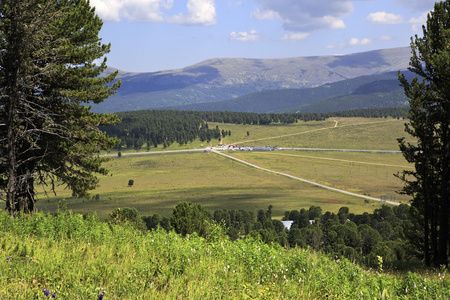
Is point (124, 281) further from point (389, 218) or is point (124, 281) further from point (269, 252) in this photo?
point (389, 218)

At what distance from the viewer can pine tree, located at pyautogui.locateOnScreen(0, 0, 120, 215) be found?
1409cm

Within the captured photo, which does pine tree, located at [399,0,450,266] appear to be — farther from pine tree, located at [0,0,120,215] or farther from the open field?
the open field

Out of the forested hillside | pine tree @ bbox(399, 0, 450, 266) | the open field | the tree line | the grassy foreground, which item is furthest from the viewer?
the open field

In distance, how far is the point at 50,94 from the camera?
20766 millimetres

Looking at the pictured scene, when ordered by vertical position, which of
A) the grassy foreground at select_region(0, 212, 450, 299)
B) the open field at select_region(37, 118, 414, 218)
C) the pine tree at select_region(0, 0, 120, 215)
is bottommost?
the open field at select_region(37, 118, 414, 218)

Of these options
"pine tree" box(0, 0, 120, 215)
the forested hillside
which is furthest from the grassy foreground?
the forested hillside

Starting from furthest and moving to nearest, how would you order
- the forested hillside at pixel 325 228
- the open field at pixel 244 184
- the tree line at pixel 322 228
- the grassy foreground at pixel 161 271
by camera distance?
the open field at pixel 244 184
the forested hillside at pixel 325 228
the tree line at pixel 322 228
the grassy foreground at pixel 161 271

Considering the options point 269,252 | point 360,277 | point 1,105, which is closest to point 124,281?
point 269,252

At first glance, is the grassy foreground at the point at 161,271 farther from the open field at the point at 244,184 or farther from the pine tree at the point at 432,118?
the open field at the point at 244,184

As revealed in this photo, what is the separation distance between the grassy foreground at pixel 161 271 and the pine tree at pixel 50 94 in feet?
24.4

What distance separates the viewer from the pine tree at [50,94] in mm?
14094

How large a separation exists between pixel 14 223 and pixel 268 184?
140m

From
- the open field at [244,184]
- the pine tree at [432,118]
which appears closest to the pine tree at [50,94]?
the pine tree at [432,118]

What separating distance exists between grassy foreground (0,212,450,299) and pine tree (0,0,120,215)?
7.43 m
